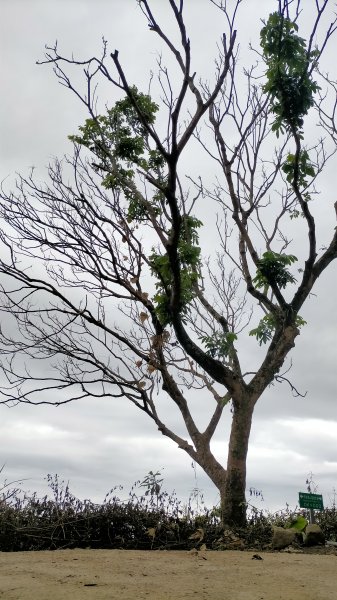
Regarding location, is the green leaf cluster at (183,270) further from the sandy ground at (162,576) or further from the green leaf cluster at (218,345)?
the sandy ground at (162,576)

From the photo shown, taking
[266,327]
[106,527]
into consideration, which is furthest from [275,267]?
[106,527]

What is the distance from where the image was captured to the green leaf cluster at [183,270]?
9.02 metres

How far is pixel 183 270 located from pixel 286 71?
12.7ft

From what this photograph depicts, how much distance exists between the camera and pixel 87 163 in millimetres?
10875

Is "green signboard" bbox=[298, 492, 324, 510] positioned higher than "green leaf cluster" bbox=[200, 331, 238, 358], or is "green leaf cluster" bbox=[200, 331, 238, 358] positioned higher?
"green leaf cluster" bbox=[200, 331, 238, 358]

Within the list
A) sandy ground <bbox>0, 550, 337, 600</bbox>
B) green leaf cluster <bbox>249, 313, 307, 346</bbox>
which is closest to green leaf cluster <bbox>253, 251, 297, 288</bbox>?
green leaf cluster <bbox>249, 313, 307, 346</bbox>

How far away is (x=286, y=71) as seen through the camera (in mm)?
8359

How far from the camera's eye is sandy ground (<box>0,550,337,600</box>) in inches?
148

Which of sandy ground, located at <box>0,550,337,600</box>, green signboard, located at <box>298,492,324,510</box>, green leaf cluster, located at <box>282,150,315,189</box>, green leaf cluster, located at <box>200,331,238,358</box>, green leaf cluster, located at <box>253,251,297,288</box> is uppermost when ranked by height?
green leaf cluster, located at <box>282,150,315,189</box>

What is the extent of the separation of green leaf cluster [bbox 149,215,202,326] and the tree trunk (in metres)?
1.95

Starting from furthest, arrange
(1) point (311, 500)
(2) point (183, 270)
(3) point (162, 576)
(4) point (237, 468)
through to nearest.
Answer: (2) point (183, 270), (4) point (237, 468), (1) point (311, 500), (3) point (162, 576)

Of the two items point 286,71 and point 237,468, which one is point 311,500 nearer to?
point 237,468

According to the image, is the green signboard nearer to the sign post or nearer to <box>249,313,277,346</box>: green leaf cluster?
the sign post

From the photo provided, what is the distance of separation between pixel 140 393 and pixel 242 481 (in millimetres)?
2501
